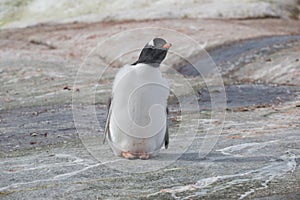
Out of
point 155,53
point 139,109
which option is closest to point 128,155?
point 139,109

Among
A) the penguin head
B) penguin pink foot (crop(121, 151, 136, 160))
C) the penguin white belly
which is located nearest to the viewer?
the penguin head

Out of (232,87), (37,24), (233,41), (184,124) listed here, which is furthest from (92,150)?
(37,24)

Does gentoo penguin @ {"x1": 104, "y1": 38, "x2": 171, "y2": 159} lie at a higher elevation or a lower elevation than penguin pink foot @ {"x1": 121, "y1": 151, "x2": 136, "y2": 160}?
higher

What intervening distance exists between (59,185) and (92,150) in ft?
5.38

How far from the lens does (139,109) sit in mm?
7117

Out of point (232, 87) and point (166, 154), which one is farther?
point (232, 87)

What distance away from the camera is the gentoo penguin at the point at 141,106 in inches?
271

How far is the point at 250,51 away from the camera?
2088 cm

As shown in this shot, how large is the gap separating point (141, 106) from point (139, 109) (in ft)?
0.15

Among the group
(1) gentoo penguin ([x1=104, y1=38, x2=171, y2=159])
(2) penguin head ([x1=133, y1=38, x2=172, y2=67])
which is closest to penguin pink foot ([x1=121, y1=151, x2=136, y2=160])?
(1) gentoo penguin ([x1=104, y1=38, x2=171, y2=159])

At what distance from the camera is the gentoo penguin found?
6.88 meters

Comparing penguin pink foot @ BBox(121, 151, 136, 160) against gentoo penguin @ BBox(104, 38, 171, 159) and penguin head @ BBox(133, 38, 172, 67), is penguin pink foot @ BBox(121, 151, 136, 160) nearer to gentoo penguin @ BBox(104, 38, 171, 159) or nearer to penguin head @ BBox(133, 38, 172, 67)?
gentoo penguin @ BBox(104, 38, 171, 159)

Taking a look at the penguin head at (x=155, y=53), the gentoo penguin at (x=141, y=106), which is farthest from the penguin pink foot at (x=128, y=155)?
the penguin head at (x=155, y=53)

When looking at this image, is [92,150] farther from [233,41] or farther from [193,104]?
[233,41]
